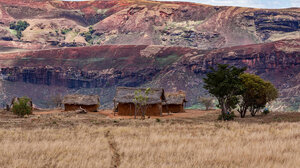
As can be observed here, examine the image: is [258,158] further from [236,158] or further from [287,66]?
[287,66]

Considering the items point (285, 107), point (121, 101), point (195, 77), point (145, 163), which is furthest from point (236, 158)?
point (195, 77)

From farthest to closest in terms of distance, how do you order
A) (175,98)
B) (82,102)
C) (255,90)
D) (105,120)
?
(175,98) → (82,102) → (255,90) → (105,120)

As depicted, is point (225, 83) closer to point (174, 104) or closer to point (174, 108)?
point (174, 104)

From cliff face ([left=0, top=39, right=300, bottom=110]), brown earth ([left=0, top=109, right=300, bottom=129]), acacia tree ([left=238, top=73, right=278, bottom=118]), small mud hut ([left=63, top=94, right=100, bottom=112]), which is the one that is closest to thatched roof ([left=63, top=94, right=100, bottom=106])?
small mud hut ([left=63, top=94, right=100, bottom=112])

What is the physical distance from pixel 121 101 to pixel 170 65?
7656 centimetres

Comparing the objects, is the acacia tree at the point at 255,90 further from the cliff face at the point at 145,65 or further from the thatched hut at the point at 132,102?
the cliff face at the point at 145,65

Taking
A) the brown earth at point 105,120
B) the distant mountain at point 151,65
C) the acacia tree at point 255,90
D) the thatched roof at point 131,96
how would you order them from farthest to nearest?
the distant mountain at point 151,65 → the thatched roof at point 131,96 → the acacia tree at point 255,90 → the brown earth at point 105,120

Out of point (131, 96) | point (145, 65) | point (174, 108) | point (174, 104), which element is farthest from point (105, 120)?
point (145, 65)

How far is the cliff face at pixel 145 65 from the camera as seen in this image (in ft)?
357

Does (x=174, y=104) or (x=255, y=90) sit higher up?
(x=255, y=90)

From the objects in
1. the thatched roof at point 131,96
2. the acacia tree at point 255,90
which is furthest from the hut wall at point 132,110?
the acacia tree at point 255,90

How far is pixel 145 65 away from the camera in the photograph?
133000 mm

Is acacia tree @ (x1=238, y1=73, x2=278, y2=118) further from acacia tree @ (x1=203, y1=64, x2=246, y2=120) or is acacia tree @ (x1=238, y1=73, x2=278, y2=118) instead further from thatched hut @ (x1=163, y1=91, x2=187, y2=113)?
thatched hut @ (x1=163, y1=91, x2=187, y2=113)

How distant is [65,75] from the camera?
438ft
